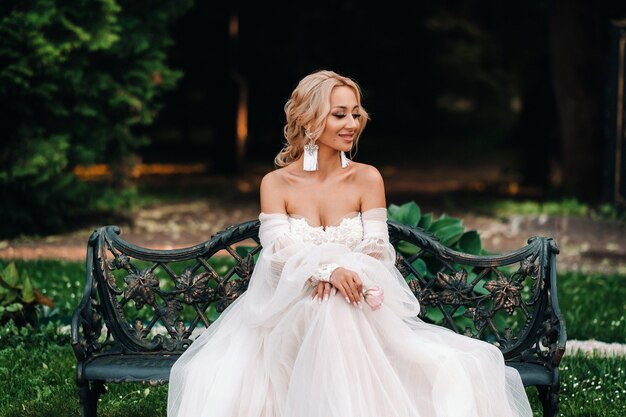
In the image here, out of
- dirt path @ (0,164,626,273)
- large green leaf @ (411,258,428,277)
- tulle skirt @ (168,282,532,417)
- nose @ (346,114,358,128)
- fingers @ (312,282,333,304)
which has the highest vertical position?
nose @ (346,114,358,128)

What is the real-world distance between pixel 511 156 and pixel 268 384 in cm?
2414

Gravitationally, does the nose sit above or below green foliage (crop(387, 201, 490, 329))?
above

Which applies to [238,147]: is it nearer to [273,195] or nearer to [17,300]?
[17,300]

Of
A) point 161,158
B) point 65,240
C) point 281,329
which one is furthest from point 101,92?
point 161,158

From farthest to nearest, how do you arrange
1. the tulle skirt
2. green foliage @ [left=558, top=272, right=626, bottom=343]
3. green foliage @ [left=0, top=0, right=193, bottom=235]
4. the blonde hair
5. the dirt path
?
green foliage @ [left=0, top=0, right=193, bottom=235] → the dirt path → green foliage @ [left=558, top=272, right=626, bottom=343] → the blonde hair → the tulle skirt

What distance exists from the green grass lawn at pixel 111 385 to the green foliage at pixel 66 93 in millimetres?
4056

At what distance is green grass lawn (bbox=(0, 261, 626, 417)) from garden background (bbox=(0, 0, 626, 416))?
15 millimetres

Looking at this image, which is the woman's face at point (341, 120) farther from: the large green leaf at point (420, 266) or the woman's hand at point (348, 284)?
the large green leaf at point (420, 266)

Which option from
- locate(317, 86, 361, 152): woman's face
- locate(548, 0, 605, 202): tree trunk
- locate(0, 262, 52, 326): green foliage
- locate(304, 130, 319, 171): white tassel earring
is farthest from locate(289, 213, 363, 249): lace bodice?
locate(548, 0, 605, 202): tree trunk

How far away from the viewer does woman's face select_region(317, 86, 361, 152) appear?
4773 mm

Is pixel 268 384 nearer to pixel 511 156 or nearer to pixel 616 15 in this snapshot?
pixel 616 15

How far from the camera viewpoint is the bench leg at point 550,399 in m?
4.61

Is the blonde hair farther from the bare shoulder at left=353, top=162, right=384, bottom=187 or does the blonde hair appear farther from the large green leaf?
the large green leaf

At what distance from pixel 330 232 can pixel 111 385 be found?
6.22ft
